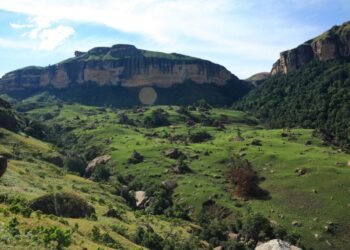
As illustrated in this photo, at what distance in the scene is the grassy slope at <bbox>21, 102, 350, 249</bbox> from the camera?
10231 centimetres

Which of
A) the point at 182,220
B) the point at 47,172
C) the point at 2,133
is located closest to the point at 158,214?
the point at 182,220

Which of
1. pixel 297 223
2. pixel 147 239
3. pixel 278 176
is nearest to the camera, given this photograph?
pixel 147 239

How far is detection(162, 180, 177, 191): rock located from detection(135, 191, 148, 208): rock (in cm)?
745

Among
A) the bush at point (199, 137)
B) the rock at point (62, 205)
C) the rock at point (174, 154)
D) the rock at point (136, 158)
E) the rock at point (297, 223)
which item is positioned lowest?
the rock at point (297, 223)

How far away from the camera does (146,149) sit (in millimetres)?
163250

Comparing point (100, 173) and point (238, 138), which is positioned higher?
point (238, 138)

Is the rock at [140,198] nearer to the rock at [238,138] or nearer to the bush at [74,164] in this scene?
the bush at [74,164]

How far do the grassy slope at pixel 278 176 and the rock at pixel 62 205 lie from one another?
53362mm

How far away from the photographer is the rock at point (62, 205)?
168ft

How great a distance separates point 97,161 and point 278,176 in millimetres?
63218

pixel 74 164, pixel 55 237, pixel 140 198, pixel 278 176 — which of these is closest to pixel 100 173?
pixel 74 164

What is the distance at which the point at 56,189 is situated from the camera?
254ft

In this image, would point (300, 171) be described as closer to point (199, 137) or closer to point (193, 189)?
point (193, 189)

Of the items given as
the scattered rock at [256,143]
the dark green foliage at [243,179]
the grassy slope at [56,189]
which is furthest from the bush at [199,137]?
the grassy slope at [56,189]
